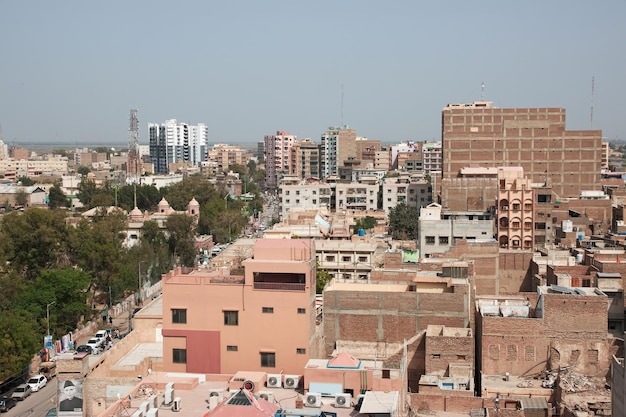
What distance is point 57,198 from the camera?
4158 inches

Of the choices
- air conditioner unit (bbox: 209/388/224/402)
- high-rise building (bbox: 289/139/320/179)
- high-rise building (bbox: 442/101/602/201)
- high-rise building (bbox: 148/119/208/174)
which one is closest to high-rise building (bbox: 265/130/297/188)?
high-rise building (bbox: 289/139/320/179)

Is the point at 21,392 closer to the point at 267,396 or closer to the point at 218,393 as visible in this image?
the point at 218,393

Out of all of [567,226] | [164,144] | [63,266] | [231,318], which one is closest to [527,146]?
[567,226]

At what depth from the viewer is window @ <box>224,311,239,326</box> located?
2386 centimetres

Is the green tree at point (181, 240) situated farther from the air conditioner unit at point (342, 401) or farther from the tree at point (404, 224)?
the air conditioner unit at point (342, 401)

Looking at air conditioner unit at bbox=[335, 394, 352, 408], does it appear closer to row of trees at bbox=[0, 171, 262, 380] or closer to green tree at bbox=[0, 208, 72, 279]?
row of trees at bbox=[0, 171, 262, 380]

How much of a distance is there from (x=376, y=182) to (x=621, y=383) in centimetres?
7335

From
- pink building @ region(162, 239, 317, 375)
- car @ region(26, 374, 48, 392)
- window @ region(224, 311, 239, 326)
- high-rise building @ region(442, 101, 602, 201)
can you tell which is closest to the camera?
pink building @ region(162, 239, 317, 375)

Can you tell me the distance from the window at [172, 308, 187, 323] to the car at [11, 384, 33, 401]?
35.0 ft

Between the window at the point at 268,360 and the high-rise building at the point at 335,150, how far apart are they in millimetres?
98273

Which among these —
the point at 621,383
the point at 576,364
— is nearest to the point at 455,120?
the point at 576,364

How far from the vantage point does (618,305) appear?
94.4 ft

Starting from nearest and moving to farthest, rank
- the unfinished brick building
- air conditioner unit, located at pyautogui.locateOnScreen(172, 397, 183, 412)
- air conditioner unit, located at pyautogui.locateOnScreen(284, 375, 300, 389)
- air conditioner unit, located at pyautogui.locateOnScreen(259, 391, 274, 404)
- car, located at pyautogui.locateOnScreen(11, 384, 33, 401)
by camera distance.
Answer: air conditioner unit, located at pyautogui.locateOnScreen(172, 397, 183, 412), air conditioner unit, located at pyautogui.locateOnScreen(259, 391, 274, 404), air conditioner unit, located at pyautogui.locateOnScreen(284, 375, 300, 389), the unfinished brick building, car, located at pyautogui.locateOnScreen(11, 384, 33, 401)

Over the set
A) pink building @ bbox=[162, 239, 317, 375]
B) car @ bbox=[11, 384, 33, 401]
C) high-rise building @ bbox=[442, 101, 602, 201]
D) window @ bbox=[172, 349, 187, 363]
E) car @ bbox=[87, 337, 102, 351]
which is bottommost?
car @ bbox=[11, 384, 33, 401]
